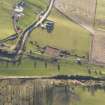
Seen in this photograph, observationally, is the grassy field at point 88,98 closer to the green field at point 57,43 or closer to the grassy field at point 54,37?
the green field at point 57,43

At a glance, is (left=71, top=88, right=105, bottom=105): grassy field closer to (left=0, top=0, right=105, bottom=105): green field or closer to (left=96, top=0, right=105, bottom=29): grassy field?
(left=0, top=0, right=105, bottom=105): green field

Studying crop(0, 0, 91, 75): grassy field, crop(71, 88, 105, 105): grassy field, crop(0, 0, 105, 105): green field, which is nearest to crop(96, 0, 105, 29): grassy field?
crop(0, 0, 105, 105): green field

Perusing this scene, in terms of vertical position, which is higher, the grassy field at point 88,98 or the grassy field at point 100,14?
the grassy field at point 100,14

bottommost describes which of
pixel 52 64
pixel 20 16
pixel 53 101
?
pixel 53 101

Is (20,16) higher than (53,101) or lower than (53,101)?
higher

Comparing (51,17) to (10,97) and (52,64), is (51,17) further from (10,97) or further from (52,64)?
(10,97)

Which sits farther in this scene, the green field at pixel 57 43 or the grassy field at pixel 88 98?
the grassy field at pixel 88 98

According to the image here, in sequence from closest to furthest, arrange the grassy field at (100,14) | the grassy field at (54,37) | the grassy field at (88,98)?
1. the grassy field at (54,37)
2. the grassy field at (88,98)
3. the grassy field at (100,14)

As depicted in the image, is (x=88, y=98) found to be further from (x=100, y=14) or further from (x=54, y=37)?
(x=100, y=14)

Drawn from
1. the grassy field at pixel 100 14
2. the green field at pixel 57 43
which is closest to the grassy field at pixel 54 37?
the green field at pixel 57 43

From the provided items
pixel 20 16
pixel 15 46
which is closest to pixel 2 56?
pixel 15 46

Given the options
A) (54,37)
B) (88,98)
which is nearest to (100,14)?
(54,37)
